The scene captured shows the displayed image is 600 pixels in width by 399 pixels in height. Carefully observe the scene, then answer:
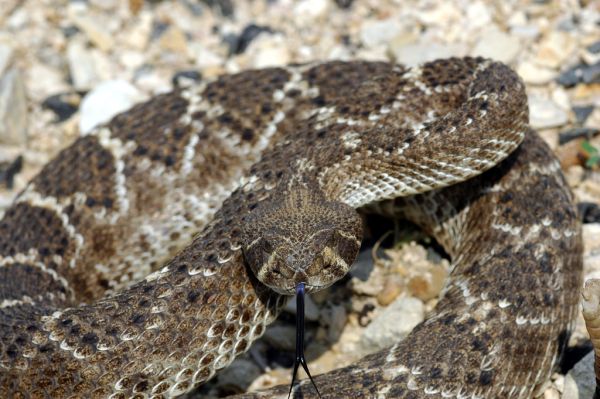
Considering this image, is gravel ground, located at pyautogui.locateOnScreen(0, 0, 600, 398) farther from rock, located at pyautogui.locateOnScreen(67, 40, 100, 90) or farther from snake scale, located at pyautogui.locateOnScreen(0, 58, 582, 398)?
snake scale, located at pyautogui.locateOnScreen(0, 58, 582, 398)

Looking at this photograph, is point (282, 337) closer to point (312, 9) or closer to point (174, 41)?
point (312, 9)

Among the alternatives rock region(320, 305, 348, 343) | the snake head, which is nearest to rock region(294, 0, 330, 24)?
rock region(320, 305, 348, 343)

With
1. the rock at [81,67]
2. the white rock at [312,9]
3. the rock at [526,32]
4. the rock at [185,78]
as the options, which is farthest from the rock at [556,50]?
the rock at [81,67]

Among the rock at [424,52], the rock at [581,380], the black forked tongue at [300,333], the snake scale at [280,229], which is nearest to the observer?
the black forked tongue at [300,333]

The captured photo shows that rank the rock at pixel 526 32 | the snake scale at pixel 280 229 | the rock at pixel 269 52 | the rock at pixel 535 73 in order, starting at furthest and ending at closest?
the rock at pixel 269 52 < the rock at pixel 526 32 < the rock at pixel 535 73 < the snake scale at pixel 280 229

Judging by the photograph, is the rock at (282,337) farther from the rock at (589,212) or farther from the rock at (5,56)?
the rock at (5,56)

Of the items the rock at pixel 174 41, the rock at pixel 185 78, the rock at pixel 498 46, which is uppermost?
the rock at pixel 174 41

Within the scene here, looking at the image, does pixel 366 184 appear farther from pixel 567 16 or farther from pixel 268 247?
pixel 567 16
